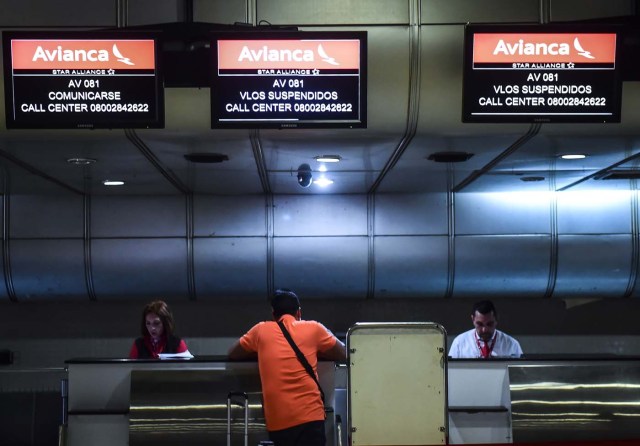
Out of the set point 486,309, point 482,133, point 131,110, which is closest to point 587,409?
point 486,309

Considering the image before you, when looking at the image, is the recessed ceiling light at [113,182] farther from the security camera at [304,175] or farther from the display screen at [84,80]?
the display screen at [84,80]

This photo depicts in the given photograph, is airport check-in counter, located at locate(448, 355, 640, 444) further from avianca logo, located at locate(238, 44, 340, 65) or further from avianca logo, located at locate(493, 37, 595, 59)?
avianca logo, located at locate(238, 44, 340, 65)

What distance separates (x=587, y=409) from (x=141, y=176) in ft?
17.0

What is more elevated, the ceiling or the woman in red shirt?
the ceiling

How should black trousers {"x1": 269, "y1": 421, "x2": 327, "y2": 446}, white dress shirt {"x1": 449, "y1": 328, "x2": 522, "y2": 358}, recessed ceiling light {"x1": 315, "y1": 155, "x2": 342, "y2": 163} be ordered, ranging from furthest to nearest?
recessed ceiling light {"x1": 315, "y1": 155, "x2": 342, "y2": 163} → white dress shirt {"x1": 449, "y1": 328, "x2": 522, "y2": 358} → black trousers {"x1": 269, "y1": 421, "x2": 327, "y2": 446}

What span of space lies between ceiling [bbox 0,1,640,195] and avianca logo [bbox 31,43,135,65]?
604 mm

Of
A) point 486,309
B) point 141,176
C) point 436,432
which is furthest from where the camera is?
point 141,176

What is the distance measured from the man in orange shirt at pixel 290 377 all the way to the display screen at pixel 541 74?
6.43 feet

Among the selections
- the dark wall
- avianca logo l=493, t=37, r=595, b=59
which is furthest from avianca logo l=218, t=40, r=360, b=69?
the dark wall

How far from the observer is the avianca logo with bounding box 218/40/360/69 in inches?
234

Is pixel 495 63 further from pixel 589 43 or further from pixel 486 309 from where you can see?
pixel 486 309

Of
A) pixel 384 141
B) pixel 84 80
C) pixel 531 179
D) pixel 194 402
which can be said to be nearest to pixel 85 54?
pixel 84 80

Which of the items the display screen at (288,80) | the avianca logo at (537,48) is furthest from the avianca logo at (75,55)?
the avianca logo at (537,48)

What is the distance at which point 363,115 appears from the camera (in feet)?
19.6
